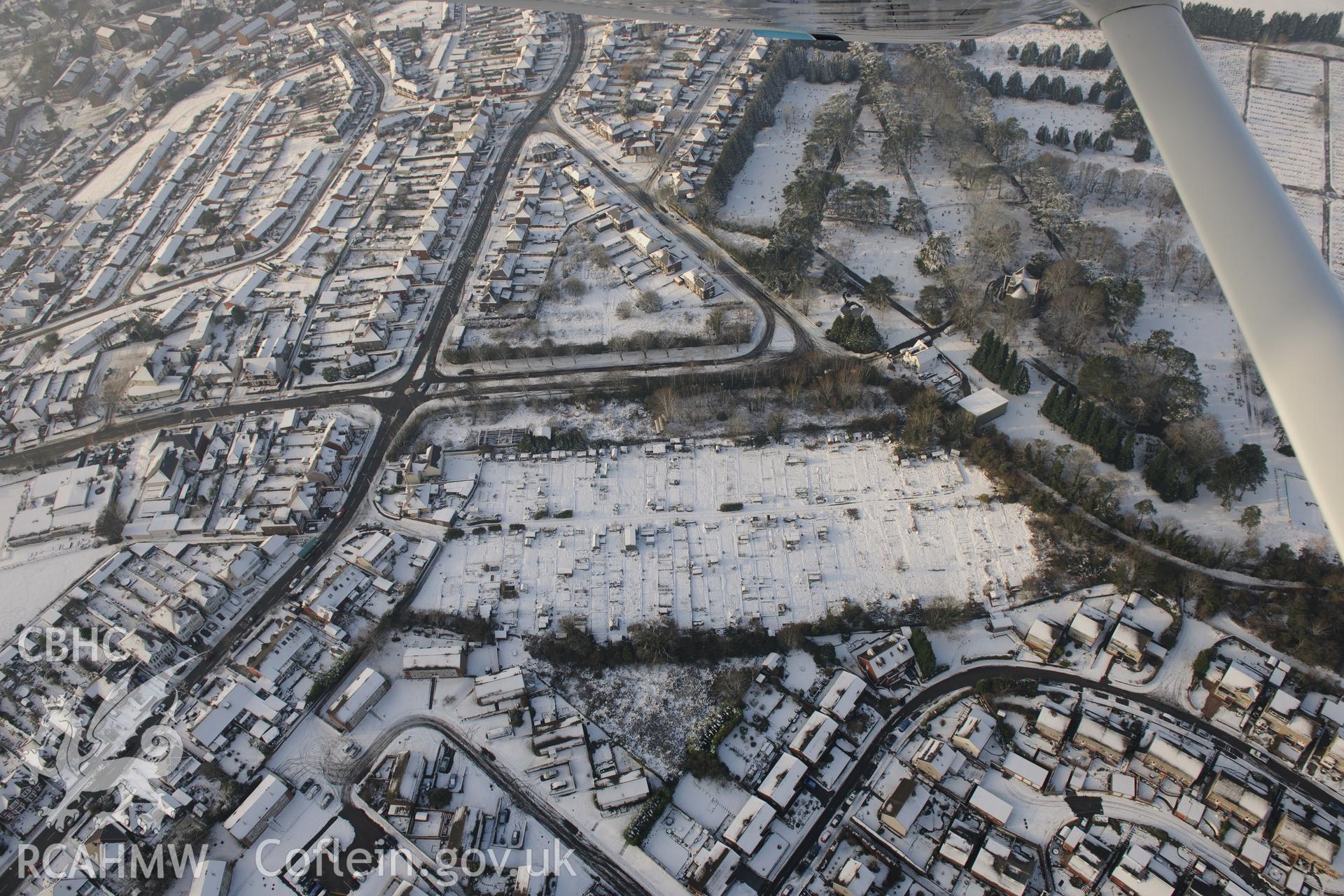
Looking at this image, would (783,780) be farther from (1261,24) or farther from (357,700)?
(1261,24)

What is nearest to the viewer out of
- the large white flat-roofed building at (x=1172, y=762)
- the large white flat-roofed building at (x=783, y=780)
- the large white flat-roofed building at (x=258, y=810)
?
the large white flat-roofed building at (x=1172, y=762)

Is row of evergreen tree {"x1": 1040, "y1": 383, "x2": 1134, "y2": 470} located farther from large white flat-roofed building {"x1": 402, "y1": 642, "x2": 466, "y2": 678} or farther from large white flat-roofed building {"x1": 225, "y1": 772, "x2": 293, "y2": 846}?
large white flat-roofed building {"x1": 225, "y1": 772, "x2": 293, "y2": 846}

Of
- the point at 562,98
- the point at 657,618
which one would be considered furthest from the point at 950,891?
the point at 562,98

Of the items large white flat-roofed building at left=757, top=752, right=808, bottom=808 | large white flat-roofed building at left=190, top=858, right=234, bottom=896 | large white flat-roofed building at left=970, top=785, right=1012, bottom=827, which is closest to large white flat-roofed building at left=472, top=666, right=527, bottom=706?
large white flat-roofed building at left=190, top=858, right=234, bottom=896

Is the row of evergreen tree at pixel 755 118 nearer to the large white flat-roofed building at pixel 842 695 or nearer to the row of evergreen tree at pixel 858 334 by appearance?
the row of evergreen tree at pixel 858 334

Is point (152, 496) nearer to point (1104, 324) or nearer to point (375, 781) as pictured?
point (375, 781)

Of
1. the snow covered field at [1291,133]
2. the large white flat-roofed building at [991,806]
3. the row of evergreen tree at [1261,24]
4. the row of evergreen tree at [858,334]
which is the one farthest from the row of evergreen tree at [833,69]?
the large white flat-roofed building at [991,806]
